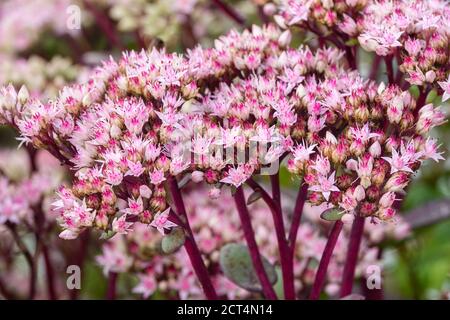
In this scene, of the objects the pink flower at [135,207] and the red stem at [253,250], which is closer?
the pink flower at [135,207]

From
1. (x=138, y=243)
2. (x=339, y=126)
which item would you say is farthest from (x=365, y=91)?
(x=138, y=243)

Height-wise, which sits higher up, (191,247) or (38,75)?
(38,75)

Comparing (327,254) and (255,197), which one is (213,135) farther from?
(327,254)

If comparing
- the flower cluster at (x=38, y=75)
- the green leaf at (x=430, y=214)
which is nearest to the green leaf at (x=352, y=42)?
the green leaf at (x=430, y=214)

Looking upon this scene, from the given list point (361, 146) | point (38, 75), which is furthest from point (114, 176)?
point (38, 75)

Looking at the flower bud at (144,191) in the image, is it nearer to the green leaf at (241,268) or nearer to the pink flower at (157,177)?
the pink flower at (157,177)

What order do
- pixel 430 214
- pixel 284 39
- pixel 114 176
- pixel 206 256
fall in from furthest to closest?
1. pixel 430 214
2. pixel 206 256
3. pixel 284 39
4. pixel 114 176

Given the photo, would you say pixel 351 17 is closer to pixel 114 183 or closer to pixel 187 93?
pixel 187 93
